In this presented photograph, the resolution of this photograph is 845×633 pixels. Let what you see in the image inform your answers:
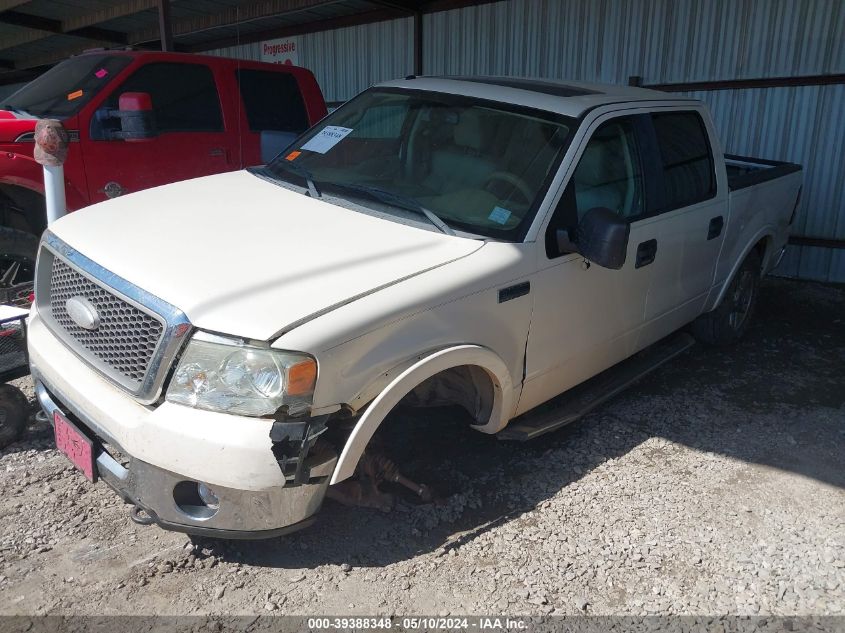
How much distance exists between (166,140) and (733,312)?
15.4ft

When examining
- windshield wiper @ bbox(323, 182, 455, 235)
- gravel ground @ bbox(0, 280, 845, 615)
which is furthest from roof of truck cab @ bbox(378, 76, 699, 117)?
gravel ground @ bbox(0, 280, 845, 615)

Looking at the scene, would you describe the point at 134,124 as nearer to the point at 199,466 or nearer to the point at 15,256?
the point at 15,256

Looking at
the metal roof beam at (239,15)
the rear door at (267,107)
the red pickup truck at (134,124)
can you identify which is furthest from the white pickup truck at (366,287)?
the metal roof beam at (239,15)

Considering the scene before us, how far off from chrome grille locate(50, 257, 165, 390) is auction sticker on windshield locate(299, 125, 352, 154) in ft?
5.08

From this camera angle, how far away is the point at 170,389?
97.6 inches

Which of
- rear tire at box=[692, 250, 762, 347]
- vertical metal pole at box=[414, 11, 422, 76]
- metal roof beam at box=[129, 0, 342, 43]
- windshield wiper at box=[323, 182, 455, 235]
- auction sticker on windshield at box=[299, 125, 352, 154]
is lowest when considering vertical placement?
rear tire at box=[692, 250, 762, 347]

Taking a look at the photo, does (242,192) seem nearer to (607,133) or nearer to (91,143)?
(607,133)

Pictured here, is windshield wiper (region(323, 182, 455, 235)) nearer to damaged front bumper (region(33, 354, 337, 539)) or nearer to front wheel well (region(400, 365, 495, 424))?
front wheel well (region(400, 365, 495, 424))

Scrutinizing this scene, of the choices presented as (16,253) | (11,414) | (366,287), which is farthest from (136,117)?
(366,287)

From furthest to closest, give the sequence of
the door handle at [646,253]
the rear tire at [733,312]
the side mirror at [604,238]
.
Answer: the rear tire at [733,312] → the door handle at [646,253] → the side mirror at [604,238]

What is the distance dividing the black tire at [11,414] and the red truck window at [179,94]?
2.74m

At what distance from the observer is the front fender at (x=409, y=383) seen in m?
2.57

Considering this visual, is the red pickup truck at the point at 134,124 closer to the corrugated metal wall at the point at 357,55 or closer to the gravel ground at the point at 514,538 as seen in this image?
the gravel ground at the point at 514,538

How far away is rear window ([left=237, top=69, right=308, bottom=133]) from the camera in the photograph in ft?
21.3
